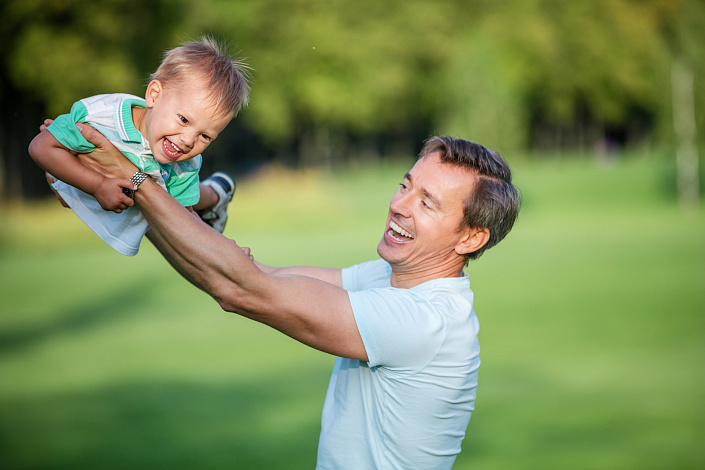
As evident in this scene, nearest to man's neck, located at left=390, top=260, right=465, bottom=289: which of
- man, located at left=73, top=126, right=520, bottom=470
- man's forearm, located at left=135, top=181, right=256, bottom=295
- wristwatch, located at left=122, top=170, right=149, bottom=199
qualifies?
man, located at left=73, top=126, right=520, bottom=470

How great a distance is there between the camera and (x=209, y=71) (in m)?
2.79

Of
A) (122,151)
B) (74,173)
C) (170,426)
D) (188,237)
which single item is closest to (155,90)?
(122,151)

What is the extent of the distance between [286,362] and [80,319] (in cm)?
456

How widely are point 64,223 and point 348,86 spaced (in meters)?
20.2

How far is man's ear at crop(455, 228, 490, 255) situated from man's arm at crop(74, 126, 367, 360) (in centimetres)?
54

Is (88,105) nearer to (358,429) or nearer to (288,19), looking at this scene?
(358,429)

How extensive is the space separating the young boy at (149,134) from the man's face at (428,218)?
777mm

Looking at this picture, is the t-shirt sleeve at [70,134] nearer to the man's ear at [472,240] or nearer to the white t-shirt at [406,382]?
the white t-shirt at [406,382]

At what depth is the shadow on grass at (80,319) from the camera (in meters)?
11.6

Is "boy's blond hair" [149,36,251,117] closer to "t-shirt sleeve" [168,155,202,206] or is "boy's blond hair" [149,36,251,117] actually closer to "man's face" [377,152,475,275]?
"t-shirt sleeve" [168,155,202,206]

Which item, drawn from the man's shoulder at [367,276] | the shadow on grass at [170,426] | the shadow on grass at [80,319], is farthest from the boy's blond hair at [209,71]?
the shadow on grass at [80,319]

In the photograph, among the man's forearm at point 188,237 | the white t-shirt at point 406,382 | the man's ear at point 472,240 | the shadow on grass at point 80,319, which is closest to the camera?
the man's forearm at point 188,237

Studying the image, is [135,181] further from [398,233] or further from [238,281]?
[398,233]

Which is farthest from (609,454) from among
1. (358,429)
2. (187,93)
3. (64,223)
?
(64,223)
